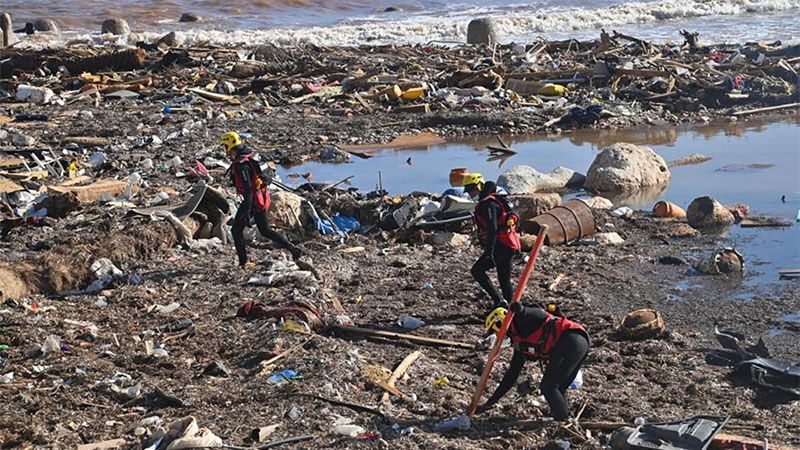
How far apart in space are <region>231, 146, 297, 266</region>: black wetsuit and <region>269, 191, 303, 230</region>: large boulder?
1316mm

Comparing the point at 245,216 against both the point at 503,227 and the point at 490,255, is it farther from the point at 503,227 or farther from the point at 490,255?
the point at 503,227

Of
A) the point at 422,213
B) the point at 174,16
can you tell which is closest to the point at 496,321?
the point at 422,213

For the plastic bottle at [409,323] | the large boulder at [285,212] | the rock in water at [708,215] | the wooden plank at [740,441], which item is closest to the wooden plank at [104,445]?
the plastic bottle at [409,323]

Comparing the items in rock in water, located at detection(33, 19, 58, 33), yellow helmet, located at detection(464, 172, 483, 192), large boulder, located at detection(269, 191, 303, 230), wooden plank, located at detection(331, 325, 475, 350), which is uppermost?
yellow helmet, located at detection(464, 172, 483, 192)

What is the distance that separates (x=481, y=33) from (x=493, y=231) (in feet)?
82.8

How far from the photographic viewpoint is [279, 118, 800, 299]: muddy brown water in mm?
13391

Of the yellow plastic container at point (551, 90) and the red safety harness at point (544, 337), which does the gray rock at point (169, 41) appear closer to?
the yellow plastic container at point (551, 90)

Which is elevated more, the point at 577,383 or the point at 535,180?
the point at 577,383

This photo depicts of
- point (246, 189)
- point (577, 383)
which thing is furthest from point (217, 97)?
point (577, 383)

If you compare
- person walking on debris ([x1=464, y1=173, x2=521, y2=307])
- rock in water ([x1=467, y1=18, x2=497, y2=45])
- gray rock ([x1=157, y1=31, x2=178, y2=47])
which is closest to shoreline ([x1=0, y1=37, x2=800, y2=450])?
person walking on debris ([x1=464, y1=173, x2=521, y2=307])

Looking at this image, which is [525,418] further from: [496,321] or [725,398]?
[725,398]

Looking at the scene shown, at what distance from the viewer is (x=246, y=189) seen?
467 inches

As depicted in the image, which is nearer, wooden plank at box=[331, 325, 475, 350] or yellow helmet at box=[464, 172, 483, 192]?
wooden plank at box=[331, 325, 475, 350]

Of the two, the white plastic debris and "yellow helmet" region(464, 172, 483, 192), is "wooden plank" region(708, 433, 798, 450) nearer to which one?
"yellow helmet" region(464, 172, 483, 192)
